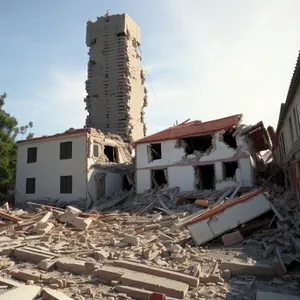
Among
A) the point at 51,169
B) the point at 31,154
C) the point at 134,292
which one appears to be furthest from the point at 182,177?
the point at 134,292

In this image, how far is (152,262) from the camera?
24.7 ft

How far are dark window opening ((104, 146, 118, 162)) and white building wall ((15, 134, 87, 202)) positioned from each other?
3.82 metres

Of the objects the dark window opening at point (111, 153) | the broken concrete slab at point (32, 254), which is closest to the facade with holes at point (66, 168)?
the dark window opening at point (111, 153)

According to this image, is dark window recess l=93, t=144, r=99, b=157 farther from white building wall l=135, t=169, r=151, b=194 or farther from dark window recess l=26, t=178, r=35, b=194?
dark window recess l=26, t=178, r=35, b=194

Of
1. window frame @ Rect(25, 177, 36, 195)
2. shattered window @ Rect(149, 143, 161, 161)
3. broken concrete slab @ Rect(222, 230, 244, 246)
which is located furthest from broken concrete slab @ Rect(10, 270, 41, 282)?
window frame @ Rect(25, 177, 36, 195)

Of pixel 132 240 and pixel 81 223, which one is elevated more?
pixel 81 223

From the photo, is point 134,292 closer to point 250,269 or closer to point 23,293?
point 23,293

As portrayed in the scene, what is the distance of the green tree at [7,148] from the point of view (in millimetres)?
23938

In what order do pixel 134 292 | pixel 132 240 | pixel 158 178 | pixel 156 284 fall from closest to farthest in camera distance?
pixel 134 292 → pixel 156 284 → pixel 132 240 → pixel 158 178

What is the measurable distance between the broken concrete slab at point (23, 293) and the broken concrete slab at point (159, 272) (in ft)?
6.98

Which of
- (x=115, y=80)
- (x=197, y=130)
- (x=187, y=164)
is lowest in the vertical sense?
(x=187, y=164)

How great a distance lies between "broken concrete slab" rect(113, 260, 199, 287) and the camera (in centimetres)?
595

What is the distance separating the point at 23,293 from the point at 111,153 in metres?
20.3

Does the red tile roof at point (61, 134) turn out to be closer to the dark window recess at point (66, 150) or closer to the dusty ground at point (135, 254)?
the dark window recess at point (66, 150)
